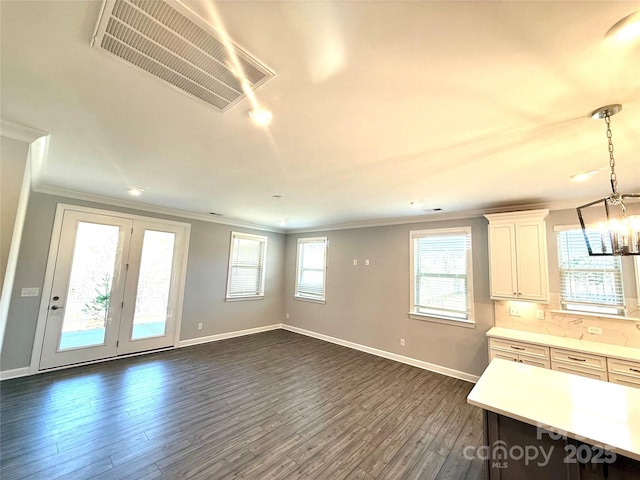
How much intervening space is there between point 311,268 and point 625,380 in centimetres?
504

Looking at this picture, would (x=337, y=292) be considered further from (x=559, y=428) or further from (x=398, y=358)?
(x=559, y=428)

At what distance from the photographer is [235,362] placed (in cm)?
425

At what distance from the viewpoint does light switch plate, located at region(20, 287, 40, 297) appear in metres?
3.52

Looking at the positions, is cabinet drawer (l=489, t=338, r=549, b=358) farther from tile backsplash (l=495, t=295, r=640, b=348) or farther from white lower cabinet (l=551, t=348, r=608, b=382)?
tile backsplash (l=495, t=295, r=640, b=348)

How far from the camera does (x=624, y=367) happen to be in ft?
8.45

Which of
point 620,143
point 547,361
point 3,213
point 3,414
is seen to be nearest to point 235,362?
point 3,414

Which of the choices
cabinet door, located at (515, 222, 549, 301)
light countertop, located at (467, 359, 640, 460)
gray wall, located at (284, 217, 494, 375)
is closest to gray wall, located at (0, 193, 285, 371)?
gray wall, located at (284, 217, 494, 375)

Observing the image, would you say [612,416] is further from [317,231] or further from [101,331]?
[101,331]

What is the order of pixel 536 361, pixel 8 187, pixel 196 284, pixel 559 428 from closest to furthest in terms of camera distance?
pixel 559 428 < pixel 8 187 < pixel 536 361 < pixel 196 284

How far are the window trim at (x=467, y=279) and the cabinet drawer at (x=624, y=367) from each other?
4.63 ft

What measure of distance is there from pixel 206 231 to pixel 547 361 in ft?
19.1

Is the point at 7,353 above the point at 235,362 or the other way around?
above

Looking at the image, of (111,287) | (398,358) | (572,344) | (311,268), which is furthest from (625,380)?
(111,287)

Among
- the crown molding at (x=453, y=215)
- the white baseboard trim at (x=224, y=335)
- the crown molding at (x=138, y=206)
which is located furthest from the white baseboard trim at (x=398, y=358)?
the crown molding at (x=138, y=206)
